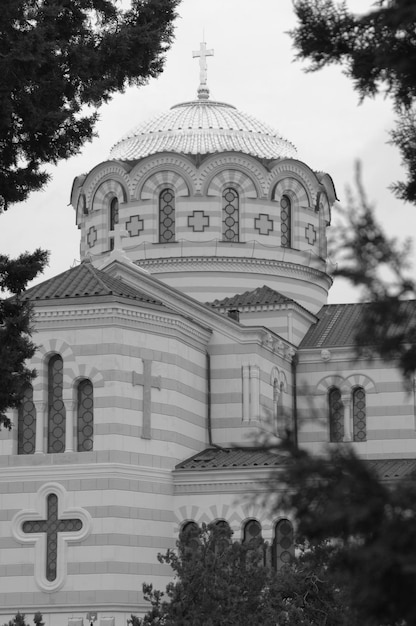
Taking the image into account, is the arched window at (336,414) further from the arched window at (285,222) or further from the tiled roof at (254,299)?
the arched window at (285,222)

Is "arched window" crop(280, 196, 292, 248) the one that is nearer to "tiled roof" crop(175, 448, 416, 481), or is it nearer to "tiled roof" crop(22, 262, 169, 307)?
"tiled roof" crop(22, 262, 169, 307)

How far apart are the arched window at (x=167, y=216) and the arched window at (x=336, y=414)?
21.1 ft

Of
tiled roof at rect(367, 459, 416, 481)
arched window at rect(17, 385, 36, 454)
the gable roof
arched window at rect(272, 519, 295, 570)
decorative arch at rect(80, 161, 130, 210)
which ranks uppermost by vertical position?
decorative arch at rect(80, 161, 130, 210)

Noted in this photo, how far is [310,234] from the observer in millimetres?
43844

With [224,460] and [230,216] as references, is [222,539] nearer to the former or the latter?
[224,460]

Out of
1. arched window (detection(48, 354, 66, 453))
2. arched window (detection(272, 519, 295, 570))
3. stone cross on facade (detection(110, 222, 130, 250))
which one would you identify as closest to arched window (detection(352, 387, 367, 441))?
arched window (detection(272, 519, 295, 570))

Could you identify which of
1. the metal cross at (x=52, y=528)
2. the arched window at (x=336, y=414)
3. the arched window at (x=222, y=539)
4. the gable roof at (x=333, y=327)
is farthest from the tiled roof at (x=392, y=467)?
the arched window at (x=222, y=539)

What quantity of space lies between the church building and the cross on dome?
5.11ft

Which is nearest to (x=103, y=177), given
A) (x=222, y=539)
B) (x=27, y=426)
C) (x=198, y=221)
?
(x=198, y=221)

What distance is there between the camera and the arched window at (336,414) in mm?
40375

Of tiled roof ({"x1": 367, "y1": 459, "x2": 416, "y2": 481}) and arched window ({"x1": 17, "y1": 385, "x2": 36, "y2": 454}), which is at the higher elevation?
arched window ({"x1": 17, "y1": 385, "x2": 36, "y2": 454})

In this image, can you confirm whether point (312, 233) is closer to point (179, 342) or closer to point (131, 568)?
point (179, 342)

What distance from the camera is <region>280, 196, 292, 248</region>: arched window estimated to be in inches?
1700

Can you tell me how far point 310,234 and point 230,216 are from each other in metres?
2.79
